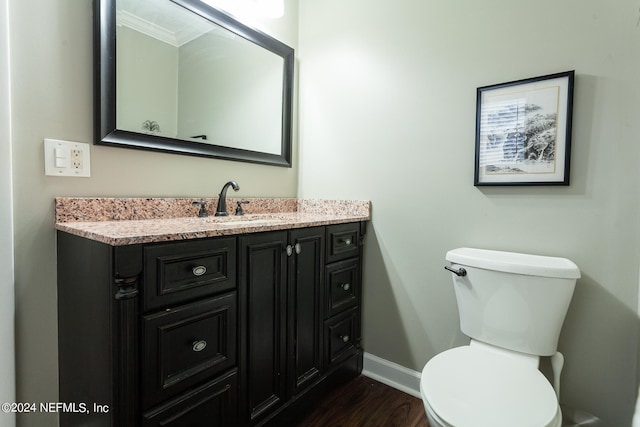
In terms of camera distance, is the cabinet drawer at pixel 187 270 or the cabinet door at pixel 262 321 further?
the cabinet door at pixel 262 321

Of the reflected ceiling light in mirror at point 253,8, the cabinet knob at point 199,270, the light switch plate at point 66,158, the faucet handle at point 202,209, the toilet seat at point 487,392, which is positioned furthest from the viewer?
the reflected ceiling light in mirror at point 253,8

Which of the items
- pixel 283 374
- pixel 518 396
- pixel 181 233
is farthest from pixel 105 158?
pixel 518 396

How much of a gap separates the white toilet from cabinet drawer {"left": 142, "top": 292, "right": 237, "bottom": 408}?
2.19 feet

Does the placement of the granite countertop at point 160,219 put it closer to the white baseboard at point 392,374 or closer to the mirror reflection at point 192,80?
the mirror reflection at point 192,80

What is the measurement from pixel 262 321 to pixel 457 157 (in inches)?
45.2

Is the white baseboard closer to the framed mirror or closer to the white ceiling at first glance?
the framed mirror

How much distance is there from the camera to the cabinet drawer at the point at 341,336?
5.21ft

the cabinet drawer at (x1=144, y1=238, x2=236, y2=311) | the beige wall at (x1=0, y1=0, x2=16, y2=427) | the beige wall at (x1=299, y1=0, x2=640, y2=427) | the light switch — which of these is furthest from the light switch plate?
the beige wall at (x1=299, y1=0, x2=640, y2=427)

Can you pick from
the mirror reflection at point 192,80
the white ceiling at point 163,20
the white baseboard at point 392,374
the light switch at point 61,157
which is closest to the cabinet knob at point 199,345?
the light switch at point 61,157

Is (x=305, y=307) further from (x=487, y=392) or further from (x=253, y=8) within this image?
(x=253, y=8)

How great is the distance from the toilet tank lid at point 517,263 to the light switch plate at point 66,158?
148 centimetres

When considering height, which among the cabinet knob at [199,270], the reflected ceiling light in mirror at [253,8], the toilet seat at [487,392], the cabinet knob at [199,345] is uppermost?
the reflected ceiling light in mirror at [253,8]

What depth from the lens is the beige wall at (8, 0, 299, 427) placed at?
1.05 m

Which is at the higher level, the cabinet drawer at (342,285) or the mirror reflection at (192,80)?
the mirror reflection at (192,80)
